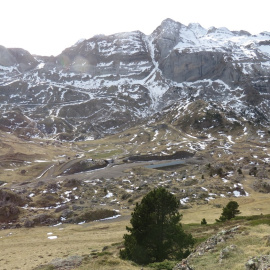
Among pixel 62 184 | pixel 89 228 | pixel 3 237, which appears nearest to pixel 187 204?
pixel 89 228

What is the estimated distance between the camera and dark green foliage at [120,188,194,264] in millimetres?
24453

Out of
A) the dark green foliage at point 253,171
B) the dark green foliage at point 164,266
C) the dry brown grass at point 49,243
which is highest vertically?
the dark green foliage at point 164,266

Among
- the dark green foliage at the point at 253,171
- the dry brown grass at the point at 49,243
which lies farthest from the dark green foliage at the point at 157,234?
the dark green foliage at the point at 253,171

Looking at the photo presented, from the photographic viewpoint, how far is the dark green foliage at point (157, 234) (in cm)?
2445

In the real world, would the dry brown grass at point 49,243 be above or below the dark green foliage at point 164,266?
below

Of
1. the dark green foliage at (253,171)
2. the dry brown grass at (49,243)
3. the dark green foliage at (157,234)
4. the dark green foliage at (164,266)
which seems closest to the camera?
the dark green foliage at (164,266)

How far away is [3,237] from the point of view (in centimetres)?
4841

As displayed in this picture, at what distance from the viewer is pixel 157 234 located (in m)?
25.3

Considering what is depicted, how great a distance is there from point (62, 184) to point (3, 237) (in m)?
48.7

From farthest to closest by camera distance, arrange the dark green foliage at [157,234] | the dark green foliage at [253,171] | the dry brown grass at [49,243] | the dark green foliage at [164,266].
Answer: the dark green foliage at [253,171] < the dry brown grass at [49,243] < the dark green foliage at [157,234] < the dark green foliage at [164,266]

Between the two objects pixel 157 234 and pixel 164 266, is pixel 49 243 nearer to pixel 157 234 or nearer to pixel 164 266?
pixel 157 234

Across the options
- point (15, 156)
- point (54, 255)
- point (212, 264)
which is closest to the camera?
point (212, 264)

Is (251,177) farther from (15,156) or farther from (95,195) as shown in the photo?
(15,156)

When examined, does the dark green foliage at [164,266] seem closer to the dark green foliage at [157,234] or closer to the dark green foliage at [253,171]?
the dark green foliage at [157,234]
